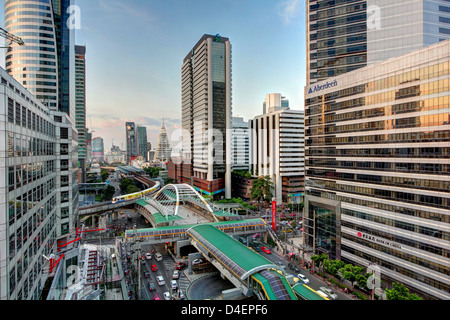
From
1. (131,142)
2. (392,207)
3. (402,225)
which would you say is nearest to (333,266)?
(402,225)

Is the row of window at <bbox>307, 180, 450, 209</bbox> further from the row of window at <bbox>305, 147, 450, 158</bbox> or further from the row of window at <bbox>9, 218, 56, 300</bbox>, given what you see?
the row of window at <bbox>9, 218, 56, 300</bbox>

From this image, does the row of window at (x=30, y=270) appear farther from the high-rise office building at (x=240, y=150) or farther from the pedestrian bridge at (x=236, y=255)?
the high-rise office building at (x=240, y=150)

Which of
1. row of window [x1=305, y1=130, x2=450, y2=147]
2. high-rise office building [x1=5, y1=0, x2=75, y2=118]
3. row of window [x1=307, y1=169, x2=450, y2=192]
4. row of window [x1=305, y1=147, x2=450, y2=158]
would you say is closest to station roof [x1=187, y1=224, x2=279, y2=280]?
row of window [x1=307, y1=169, x2=450, y2=192]

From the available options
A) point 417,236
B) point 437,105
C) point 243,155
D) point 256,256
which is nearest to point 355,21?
point 437,105

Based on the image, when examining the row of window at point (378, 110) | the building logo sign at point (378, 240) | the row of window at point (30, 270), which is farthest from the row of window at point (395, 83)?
the row of window at point (30, 270)

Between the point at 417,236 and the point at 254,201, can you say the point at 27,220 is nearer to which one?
the point at 417,236

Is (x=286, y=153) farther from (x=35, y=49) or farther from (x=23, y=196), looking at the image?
(x=23, y=196)
